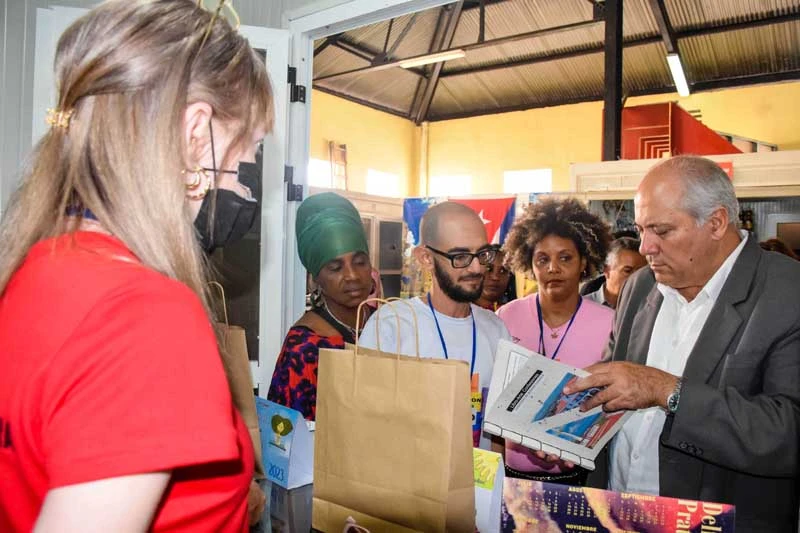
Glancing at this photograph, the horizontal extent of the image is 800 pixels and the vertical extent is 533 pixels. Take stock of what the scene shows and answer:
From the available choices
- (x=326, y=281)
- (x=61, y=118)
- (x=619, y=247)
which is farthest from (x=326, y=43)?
(x=61, y=118)

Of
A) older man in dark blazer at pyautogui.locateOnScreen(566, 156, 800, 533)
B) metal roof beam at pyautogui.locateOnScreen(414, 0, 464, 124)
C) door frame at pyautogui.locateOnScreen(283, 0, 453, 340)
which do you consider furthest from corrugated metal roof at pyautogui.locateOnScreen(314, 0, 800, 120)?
older man in dark blazer at pyautogui.locateOnScreen(566, 156, 800, 533)

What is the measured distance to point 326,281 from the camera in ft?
7.97

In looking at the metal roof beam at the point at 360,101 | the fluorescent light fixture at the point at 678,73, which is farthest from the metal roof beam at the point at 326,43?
the fluorescent light fixture at the point at 678,73

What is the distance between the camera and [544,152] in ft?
37.1

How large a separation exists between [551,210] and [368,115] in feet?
30.3

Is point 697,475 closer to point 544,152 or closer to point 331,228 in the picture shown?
point 331,228

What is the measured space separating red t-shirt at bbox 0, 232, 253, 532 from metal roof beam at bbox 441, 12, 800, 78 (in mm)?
9954

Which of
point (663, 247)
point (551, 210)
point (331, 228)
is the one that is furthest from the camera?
point (551, 210)

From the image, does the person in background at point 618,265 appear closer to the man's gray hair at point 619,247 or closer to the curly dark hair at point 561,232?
the man's gray hair at point 619,247

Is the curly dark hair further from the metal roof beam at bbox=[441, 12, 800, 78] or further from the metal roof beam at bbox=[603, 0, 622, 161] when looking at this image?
the metal roof beam at bbox=[441, 12, 800, 78]

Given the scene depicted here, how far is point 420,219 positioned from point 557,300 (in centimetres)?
400

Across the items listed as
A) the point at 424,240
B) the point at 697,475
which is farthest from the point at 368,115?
the point at 697,475

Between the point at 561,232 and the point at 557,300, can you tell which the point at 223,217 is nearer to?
the point at 557,300

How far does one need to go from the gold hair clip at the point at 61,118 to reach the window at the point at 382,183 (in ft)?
36.7
